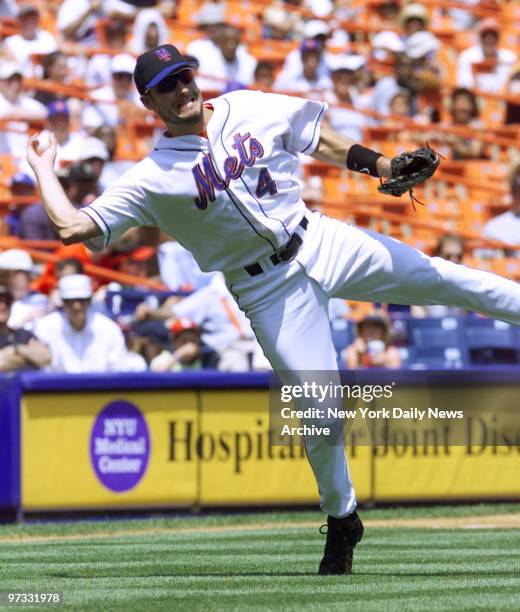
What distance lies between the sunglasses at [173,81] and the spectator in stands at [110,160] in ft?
22.5

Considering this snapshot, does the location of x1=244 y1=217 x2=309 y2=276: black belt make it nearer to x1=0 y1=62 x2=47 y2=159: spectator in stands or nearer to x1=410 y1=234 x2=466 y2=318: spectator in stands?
x1=410 y1=234 x2=466 y2=318: spectator in stands

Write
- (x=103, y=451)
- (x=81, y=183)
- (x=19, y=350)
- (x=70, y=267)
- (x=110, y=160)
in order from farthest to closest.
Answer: (x=110, y=160) < (x=81, y=183) < (x=70, y=267) < (x=19, y=350) < (x=103, y=451)

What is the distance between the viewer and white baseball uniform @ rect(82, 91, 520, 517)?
5.55 meters

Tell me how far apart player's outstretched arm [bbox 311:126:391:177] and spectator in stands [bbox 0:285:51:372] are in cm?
401

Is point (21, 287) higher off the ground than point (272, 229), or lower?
lower

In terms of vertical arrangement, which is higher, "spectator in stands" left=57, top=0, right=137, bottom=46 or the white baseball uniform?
"spectator in stands" left=57, top=0, right=137, bottom=46

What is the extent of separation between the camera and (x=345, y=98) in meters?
14.8

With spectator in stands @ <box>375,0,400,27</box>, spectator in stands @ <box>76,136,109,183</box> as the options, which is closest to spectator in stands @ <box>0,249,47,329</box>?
spectator in stands @ <box>76,136,109,183</box>

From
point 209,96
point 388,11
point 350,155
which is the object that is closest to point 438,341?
point 209,96

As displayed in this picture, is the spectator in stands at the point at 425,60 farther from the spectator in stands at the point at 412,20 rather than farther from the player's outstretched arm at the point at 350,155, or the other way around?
the player's outstretched arm at the point at 350,155

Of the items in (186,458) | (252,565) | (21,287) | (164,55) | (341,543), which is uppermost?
A: (164,55)

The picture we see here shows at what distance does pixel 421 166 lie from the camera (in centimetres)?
561

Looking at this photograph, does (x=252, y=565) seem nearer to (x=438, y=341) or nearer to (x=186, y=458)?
(x=186, y=458)

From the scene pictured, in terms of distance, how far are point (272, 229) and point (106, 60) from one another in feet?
30.5
